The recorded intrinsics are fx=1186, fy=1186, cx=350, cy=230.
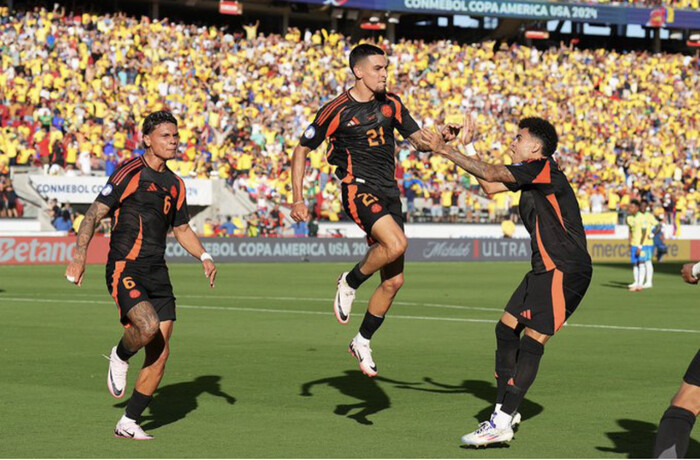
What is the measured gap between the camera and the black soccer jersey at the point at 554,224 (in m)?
9.06

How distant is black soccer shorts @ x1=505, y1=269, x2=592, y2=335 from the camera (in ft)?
29.7

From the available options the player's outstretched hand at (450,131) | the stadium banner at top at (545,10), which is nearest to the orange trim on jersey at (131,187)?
the player's outstretched hand at (450,131)

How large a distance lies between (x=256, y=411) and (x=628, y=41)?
62.7 metres

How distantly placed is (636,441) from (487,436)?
1270 millimetres

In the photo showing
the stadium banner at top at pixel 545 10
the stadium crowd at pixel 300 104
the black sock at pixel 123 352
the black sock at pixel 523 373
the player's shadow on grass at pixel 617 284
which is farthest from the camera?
the stadium banner at top at pixel 545 10

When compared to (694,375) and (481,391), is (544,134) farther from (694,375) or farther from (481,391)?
(481,391)

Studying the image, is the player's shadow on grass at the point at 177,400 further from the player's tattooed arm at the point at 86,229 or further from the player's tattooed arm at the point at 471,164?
the player's tattooed arm at the point at 471,164

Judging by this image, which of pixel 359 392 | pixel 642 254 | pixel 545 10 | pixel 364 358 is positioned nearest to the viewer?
pixel 364 358

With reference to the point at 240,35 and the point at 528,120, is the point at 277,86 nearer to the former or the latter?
the point at 240,35

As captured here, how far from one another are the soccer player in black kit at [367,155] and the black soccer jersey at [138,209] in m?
1.34

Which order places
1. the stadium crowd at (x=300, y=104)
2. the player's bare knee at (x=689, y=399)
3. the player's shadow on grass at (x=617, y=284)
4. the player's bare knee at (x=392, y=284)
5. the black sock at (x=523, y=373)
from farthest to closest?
1. the stadium crowd at (x=300, y=104)
2. the player's shadow on grass at (x=617, y=284)
3. the player's bare knee at (x=392, y=284)
4. the black sock at (x=523, y=373)
5. the player's bare knee at (x=689, y=399)

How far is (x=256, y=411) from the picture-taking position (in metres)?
10.5

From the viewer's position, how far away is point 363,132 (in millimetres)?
10453

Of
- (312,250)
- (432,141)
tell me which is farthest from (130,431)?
(312,250)
